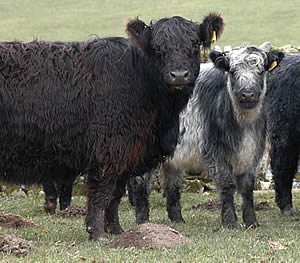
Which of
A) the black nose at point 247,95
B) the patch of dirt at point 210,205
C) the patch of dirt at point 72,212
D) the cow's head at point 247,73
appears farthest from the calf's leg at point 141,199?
the patch of dirt at point 210,205

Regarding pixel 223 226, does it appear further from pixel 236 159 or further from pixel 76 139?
pixel 76 139

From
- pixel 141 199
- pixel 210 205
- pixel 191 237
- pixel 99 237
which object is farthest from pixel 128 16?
pixel 99 237

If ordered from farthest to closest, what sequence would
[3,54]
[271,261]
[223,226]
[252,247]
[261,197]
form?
[261,197] < [223,226] < [3,54] < [252,247] < [271,261]

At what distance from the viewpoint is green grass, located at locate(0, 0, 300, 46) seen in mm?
57562

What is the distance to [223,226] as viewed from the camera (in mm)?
10062

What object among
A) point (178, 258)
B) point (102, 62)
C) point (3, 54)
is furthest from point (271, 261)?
point (3, 54)

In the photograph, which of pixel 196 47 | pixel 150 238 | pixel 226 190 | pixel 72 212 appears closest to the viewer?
pixel 150 238

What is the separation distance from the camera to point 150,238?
7824 mm

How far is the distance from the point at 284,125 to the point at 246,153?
5.85ft

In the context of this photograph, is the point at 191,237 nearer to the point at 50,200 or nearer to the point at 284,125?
the point at 284,125

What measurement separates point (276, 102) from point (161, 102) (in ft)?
11.3

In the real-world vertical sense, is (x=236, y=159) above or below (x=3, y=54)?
below

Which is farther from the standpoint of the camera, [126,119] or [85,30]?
[85,30]

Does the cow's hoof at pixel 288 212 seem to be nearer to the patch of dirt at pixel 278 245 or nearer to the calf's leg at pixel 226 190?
the calf's leg at pixel 226 190
